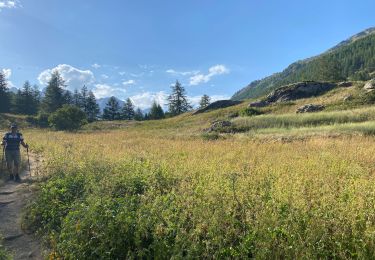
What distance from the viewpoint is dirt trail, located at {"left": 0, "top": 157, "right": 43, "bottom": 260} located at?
5977 millimetres

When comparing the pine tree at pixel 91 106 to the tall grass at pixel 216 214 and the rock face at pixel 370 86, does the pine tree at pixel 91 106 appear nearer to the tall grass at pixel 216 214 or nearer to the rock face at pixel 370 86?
the rock face at pixel 370 86

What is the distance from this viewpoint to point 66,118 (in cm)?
4531

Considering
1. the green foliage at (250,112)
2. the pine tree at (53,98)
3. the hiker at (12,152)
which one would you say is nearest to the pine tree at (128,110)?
the pine tree at (53,98)

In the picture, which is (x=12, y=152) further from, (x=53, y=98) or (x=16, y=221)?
(x=53, y=98)

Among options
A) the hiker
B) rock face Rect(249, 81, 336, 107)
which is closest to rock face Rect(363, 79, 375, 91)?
rock face Rect(249, 81, 336, 107)

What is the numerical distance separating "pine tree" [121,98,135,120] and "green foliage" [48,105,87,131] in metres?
45.0

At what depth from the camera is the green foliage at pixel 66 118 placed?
45.2 metres

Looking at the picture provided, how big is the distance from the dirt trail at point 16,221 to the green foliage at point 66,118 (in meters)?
36.3

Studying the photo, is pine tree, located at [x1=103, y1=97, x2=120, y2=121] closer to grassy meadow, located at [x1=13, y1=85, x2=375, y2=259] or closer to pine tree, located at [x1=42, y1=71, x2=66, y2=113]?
pine tree, located at [x1=42, y1=71, x2=66, y2=113]

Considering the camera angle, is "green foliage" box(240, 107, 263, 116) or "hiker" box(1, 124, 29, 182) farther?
"green foliage" box(240, 107, 263, 116)

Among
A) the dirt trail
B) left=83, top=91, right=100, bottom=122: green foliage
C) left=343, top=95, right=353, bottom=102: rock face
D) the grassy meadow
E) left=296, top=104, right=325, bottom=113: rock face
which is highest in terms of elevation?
left=83, top=91, right=100, bottom=122: green foliage

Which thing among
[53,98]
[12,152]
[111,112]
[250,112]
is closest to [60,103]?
[53,98]

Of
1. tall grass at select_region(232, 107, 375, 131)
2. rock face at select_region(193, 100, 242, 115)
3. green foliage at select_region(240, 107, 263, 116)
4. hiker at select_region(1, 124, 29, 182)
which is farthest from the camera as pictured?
rock face at select_region(193, 100, 242, 115)

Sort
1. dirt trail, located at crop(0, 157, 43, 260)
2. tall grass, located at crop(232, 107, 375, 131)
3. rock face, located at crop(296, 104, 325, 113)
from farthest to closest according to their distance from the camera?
1. rock face, located at crop(296, 104, 325, 113)
2. tall grass, located at crop(232, 107, 375, 131)
3. dirt trail, located at crop(0, 157, 43, 260)
